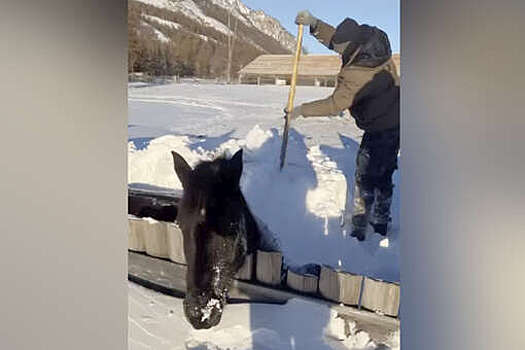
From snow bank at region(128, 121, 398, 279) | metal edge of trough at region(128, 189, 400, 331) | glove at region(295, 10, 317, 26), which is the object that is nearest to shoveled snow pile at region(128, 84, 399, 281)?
snow bank at region(128, 121, 398, 279)

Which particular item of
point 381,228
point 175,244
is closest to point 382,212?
point 381,228

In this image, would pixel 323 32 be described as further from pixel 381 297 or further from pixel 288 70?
pixel 381 297

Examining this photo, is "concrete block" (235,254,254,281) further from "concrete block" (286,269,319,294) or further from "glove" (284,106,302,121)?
"glove" (284,106,302,121)

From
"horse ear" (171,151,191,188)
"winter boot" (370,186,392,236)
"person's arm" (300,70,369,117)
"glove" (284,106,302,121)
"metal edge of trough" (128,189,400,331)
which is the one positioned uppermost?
"person's arm" (300,70,369,117)
